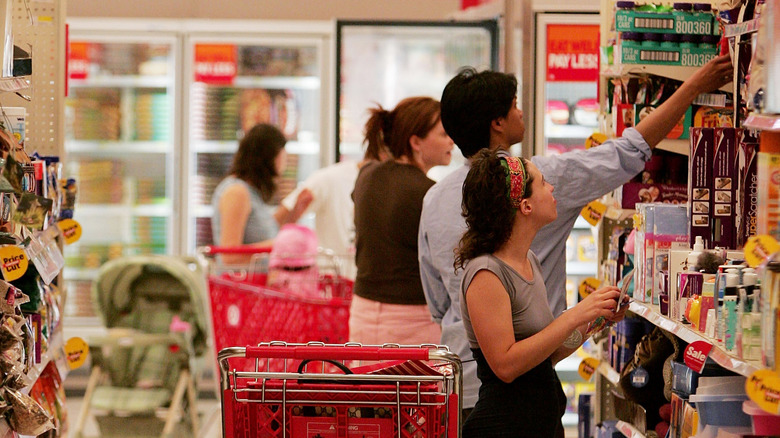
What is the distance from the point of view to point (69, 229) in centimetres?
318

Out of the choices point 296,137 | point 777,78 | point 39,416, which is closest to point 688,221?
point 777,78

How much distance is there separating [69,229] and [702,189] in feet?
6.39

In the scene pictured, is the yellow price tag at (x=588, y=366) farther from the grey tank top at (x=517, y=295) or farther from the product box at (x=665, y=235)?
the grey tank top at (x=517, y=295)

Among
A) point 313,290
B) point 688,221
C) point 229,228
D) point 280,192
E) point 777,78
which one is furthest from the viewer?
point 280,192

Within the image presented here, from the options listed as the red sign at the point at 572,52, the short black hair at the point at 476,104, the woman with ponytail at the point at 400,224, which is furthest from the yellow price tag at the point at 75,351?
the red sign at the point at 572,52

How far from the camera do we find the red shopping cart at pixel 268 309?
371 centimetres

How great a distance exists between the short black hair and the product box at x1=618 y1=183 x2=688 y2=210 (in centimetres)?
57

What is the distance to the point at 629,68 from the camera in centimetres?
287

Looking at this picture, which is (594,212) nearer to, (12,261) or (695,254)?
(695,254)

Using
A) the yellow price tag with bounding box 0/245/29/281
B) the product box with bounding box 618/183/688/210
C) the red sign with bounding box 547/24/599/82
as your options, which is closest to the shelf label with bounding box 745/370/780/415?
the product box with bounding box 618/183/688/210

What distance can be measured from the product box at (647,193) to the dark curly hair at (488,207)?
89 centimetres

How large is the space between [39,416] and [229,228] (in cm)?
325

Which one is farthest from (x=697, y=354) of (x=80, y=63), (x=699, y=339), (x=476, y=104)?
(x=80, y=63)

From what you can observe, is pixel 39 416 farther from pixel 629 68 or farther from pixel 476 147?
pixel 629 68
